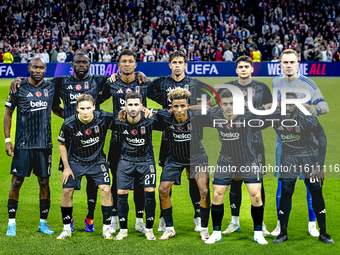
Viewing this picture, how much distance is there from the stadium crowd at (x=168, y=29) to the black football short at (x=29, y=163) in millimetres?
16506

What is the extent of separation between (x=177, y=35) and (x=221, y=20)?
340 cm

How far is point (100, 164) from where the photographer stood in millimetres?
6230

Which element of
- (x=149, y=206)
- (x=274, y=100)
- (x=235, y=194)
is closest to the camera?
(x=149, y=206)

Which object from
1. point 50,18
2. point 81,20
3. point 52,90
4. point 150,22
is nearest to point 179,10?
point 150,22

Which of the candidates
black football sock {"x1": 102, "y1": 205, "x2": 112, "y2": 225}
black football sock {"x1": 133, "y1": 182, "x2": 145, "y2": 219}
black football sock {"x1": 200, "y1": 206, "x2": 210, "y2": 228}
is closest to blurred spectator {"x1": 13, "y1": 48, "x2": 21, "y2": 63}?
black football sock {"x1": 133, "y1": 182, "x2": 145, "y2": 219}

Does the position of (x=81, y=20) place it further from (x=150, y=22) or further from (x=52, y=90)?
(x=52, y=90)

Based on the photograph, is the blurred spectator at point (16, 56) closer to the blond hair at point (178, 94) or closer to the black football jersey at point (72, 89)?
the black football jersey at point (72, 89)

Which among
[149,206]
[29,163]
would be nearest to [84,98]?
[29,163]

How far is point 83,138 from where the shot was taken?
6188mm

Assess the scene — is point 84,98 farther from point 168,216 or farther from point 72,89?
point 168,216

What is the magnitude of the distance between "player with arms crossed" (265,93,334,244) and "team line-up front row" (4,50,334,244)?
0.05 feet

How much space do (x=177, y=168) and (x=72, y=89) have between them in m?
2.04

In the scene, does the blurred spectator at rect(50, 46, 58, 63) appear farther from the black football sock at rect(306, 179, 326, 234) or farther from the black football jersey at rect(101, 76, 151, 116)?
the black football sock at rect(306, 179, 326, 234)

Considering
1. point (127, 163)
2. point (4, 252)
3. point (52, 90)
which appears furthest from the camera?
point (52, 90)
